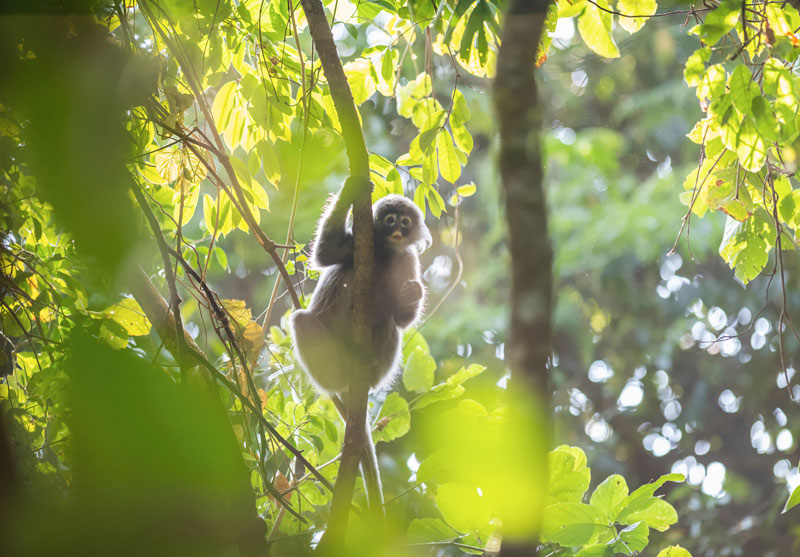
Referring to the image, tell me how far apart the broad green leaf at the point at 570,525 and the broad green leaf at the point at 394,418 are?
4.24ft

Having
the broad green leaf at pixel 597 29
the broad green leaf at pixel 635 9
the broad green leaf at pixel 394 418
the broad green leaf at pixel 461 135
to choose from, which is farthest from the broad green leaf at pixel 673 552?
the broad green leaf at pixel 635 9

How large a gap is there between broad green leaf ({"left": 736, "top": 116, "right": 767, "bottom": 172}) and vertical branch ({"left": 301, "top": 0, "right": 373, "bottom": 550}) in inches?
59.9

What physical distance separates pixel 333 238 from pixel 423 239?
92 cm

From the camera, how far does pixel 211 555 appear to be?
2.71 ft

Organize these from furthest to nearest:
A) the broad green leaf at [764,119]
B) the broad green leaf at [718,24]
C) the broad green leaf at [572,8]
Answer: the broad green leaf at [572,8], the broad green leaf at [764,119], the broad green leaf at [718,24]

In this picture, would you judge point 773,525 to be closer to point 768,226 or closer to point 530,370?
point 768,226

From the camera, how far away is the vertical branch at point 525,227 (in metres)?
1.00

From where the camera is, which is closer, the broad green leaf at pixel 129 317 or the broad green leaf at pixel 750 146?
the broad green leaf at pixel 750 146

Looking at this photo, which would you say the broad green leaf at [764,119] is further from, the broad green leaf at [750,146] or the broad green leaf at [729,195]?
the broad green leaf at [729,195]

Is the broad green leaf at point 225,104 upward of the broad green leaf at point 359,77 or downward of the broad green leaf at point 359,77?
downward

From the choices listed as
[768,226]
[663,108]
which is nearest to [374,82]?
[768,226]

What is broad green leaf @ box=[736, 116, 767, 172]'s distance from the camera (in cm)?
277

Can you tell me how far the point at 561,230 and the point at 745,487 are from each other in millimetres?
4606

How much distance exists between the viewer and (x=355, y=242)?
3.01 metres
